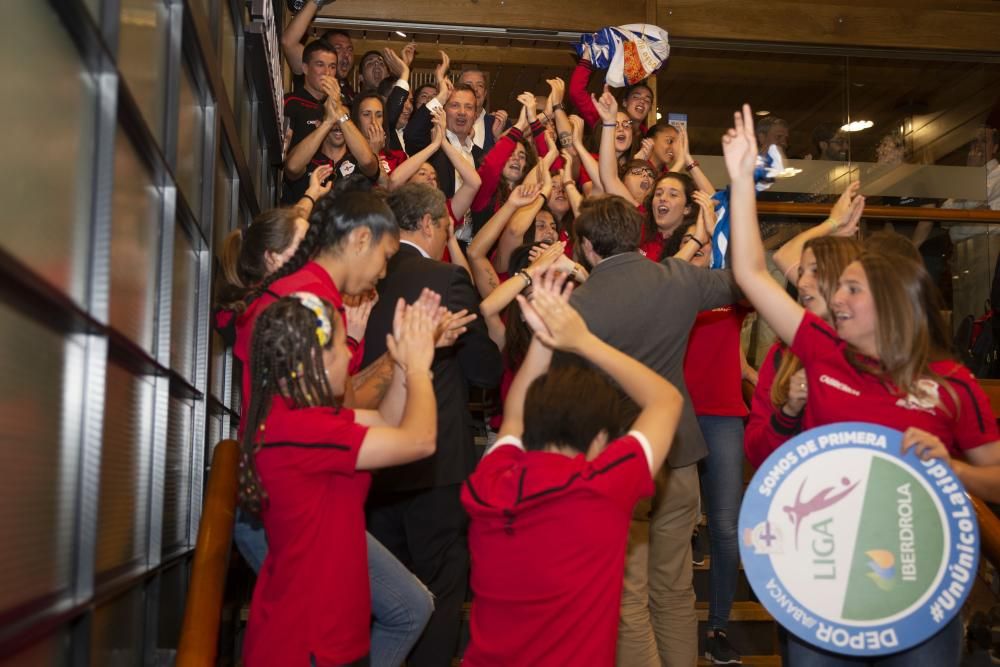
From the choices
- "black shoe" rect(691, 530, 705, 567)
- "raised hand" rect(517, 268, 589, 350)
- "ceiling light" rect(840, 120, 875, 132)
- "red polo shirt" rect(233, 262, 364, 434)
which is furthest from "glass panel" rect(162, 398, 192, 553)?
"ceiling light" rect(840, 120, 875, 132)

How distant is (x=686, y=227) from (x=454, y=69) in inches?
161

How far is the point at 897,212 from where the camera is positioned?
8.57m

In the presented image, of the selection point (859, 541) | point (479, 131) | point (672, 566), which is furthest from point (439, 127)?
point (859, 541)

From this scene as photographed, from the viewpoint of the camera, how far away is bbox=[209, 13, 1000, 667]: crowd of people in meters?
2.36

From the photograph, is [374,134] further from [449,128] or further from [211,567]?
[211,567]

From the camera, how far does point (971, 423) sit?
2.67 meters

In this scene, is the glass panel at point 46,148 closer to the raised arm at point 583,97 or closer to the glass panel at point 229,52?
the glass panel at point 229,52

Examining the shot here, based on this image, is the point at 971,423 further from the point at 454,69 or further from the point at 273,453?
the point at 454,69

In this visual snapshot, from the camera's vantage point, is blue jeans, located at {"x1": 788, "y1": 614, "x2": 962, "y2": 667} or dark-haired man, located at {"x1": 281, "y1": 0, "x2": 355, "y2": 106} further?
dark-haired man, located at {"x1": 281, "y1": 0, "x2": 355, "y2": 106}

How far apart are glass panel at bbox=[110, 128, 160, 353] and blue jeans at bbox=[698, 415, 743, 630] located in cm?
225

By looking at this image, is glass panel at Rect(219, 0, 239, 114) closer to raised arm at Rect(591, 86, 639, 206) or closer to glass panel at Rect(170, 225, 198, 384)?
glass panel at Rect(170, 225, 198, 384)

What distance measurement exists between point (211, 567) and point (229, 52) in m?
3.00

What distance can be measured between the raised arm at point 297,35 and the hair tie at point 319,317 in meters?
4.52

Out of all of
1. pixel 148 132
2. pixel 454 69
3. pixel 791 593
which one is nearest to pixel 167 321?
pixel 148 132
